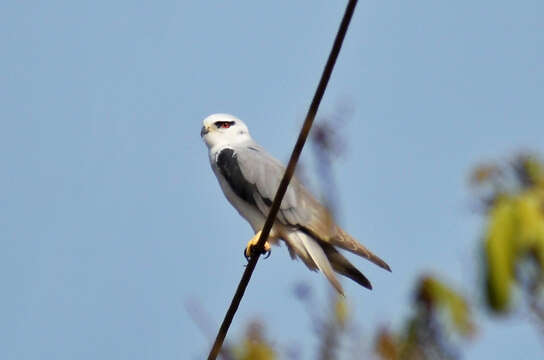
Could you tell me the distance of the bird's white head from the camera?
7.03 m

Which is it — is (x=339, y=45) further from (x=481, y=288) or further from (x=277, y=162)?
(x=277, y=162)

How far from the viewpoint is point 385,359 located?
1.59m

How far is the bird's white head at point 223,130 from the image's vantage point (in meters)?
7.03

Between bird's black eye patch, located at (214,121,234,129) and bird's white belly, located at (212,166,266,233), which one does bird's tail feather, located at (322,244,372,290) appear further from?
bird's black eye patch, located at (214,121,234,129)

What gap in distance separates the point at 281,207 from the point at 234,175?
53 centimetres

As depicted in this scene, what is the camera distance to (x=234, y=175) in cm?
636

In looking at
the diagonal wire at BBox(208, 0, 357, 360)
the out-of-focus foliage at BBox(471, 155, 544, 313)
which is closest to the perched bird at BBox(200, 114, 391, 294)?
the diagonal wire at BBox(208, 0, 357, 360)

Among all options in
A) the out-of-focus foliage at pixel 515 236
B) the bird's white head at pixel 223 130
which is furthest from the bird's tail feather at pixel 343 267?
the out-of-focus foliage at pixel 515 236

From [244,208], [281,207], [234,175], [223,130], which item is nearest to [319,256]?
[281,207]

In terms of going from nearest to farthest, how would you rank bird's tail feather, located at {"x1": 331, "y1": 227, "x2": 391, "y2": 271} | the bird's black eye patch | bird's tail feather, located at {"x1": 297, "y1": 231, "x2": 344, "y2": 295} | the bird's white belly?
bird's tail feather, located at {"x1": 331, "y1": 227, "x2": 391, "y2": 271}, bird's tail feather, located at {"x1": 297, "y1": 231, "x2": 344, "y2": 295}, the bird's white belly, the bird's black eye patch

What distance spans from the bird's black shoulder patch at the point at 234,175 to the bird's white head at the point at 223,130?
39 centimetres

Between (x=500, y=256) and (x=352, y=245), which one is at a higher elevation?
(x=352, y=245)

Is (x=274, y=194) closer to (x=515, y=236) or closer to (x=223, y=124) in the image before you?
(x=223, y=124)

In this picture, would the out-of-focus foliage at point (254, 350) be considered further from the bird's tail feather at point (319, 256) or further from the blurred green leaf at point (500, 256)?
the bird's tail feather at point (319, 256)
